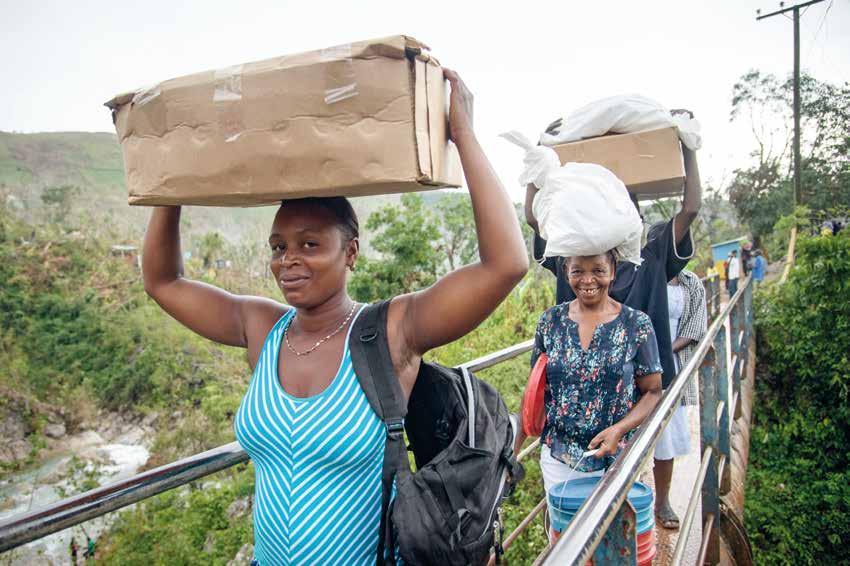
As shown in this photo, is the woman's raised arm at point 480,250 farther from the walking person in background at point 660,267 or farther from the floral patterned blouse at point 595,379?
the walking person in background at point 660,267

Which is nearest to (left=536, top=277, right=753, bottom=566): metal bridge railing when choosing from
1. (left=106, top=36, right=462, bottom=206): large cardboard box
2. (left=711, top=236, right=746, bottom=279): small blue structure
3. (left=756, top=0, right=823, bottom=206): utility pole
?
(left=106, top=36, right=462, bottom=206): large cardboard box

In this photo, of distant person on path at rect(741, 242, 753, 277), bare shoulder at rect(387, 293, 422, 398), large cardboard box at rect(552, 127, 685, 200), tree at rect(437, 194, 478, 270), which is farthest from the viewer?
tree at rect(437, 194, 478, 270)

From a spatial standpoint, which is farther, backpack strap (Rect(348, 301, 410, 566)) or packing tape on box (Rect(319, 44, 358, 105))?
backpack strap (Rect(348, 301, 410, 566))

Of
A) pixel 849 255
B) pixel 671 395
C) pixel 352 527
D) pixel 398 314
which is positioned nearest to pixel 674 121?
pixel 671 395

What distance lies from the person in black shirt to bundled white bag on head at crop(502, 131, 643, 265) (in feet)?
1.22

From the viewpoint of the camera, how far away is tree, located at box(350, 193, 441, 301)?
14453mm

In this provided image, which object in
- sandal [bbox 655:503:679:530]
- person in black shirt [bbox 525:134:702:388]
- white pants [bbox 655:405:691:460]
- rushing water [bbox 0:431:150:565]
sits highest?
person in black shirt [bbox 525:134:702:388]

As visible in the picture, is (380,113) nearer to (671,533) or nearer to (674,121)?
(674,121)

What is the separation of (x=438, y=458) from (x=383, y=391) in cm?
19

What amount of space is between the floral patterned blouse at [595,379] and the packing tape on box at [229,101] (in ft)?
4.77

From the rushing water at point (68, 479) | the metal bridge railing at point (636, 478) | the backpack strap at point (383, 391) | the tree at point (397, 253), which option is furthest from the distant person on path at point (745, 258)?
the backpack strap at point (383, 391)

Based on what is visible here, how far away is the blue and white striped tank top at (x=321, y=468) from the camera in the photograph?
124 cm

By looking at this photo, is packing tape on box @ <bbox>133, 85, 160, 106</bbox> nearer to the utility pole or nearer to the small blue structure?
the utility pole

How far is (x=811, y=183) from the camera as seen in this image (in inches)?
778
